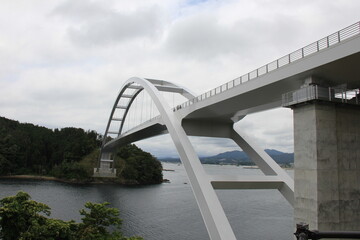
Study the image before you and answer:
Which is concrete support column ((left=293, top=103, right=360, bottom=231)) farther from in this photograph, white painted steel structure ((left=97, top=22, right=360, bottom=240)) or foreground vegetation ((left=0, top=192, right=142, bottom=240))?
foreground vegetation ((left=0, top=192, right=142, bottom=240))

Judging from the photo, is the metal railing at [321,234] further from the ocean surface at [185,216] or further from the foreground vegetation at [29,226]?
the ocean surface at [185,216]

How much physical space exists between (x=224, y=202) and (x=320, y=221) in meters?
27.9

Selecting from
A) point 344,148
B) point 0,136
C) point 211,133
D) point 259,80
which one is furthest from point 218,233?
point 0,136

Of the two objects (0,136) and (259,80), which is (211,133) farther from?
(0,136)

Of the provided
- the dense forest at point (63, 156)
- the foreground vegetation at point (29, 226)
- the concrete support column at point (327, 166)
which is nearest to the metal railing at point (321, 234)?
the concrete support column at point (327, 166)

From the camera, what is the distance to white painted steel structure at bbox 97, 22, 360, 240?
396 inches

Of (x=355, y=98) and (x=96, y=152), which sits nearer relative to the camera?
(x=355, y=98)

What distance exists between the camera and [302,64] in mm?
10859

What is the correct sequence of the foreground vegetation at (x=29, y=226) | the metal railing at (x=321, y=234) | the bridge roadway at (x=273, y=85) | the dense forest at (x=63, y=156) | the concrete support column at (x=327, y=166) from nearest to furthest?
the metal railing at (x=321, y=234), the bridge roadway at (x=273, y=85), the concrete support column at (x=327, y=166), the foreground vegetation at (x=29, y=226), the dense forest at (x=63, y=156)

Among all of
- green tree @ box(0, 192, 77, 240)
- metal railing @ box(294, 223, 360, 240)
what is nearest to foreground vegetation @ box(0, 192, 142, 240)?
green tree @ box(0, 192, 77, 240)

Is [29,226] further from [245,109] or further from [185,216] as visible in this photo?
[185,216]

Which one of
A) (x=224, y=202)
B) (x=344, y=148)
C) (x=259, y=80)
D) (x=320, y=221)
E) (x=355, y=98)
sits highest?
(x=259, y=80)

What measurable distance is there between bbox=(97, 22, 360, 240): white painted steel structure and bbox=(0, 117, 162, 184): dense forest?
45.9 meters

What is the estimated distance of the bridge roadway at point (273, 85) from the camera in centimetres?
956
